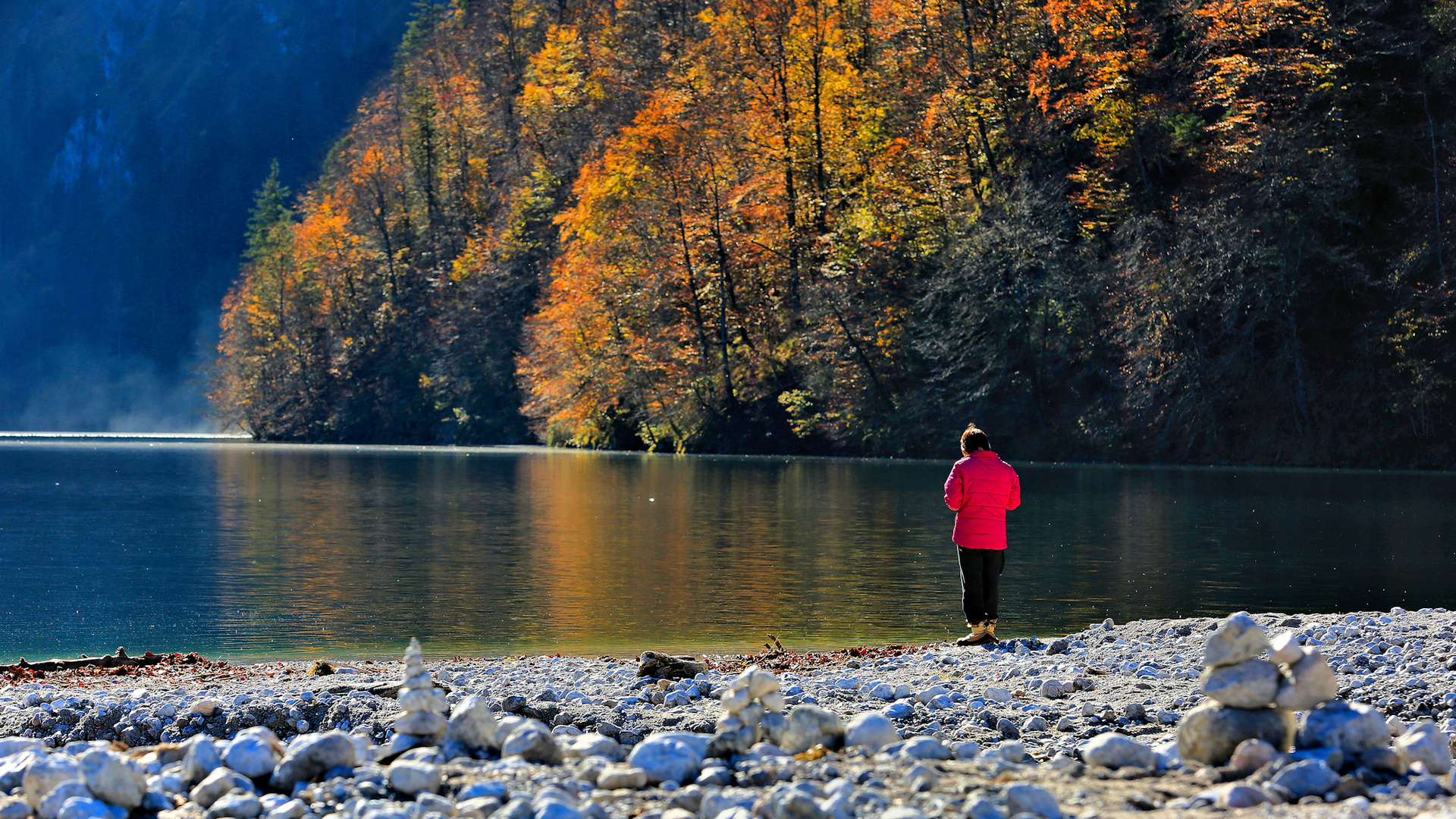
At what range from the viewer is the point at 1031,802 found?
509cm

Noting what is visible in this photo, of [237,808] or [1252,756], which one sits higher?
[1252,756]

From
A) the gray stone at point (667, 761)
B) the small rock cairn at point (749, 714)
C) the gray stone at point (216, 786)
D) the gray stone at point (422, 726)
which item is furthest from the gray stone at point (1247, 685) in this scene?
the gray stone at point (216, 786)

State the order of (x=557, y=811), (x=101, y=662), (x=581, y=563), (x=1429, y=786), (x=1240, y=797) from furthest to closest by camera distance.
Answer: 1. (x=581, y=563)
2. (x=101, y=662)
3. (x=1429, y=786)
4. (x=1240, y=797)
5. (x=557, y=811)

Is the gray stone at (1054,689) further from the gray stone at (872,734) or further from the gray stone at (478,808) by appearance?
the gray stone at (478,808)

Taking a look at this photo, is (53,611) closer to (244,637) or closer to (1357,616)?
(244,637)

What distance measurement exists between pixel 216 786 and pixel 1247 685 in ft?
14.4

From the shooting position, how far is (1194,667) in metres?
9.97

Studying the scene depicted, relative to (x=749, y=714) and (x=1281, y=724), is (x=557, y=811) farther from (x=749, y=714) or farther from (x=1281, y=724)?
(x=1281, y=724)

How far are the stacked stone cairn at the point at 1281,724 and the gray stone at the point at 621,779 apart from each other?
2408 millimetres

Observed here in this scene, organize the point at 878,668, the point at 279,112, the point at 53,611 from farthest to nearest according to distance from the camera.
A: the point at 279,112
the point at 53,611
the point at 878,668

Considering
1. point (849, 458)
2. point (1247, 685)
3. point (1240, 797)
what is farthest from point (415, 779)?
point (849, 458)

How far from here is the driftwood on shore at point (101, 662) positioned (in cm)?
1118

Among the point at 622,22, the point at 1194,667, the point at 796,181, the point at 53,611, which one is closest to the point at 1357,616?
the point at 1194,667

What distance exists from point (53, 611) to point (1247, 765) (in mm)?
12472
